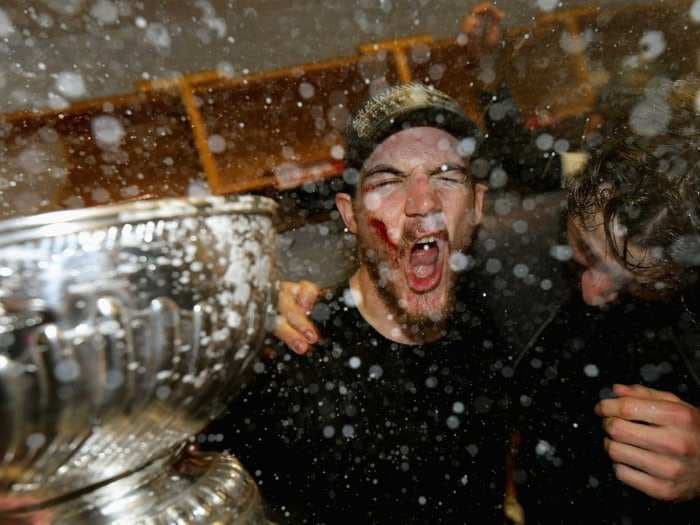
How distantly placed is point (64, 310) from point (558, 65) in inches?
115

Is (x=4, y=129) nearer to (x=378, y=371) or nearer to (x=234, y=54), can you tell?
(x=234, y=54)

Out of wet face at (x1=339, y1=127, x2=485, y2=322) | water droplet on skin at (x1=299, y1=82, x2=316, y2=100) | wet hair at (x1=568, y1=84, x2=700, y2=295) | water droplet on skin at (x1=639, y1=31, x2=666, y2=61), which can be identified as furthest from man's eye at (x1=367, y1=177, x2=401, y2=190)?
water droplet on skin at (x1=639, y1=31, x2=666, y2=61)

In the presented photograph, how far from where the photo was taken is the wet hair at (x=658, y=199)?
90 centimetres

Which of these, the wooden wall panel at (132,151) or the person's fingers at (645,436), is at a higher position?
the wooden wall panel at (132,151)

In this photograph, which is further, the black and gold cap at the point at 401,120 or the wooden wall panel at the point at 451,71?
the wooden wall panel at the point at 451,71

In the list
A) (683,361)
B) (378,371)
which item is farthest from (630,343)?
(378,371)

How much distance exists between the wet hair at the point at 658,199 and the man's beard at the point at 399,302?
11.7 inches

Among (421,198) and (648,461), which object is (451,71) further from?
(648,461)

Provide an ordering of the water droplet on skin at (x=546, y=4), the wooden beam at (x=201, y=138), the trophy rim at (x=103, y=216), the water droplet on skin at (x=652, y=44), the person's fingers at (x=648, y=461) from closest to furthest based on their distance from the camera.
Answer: the trophy rim at (x=103, y=216) < the person's fingers at (x=648, y=461) < the wooden beam at (x=201, y=138) < the water droplet on skin at (x=546, y=4) < the water droplet on skin at (x=652, y=44)

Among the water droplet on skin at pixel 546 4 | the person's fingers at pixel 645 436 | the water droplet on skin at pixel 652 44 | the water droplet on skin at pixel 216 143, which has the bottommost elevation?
the person's fingers at pixel 645 436

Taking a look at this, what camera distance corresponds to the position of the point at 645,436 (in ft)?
2.40

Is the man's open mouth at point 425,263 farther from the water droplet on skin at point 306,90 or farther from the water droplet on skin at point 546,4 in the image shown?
the water droplet on skin at point 546,4

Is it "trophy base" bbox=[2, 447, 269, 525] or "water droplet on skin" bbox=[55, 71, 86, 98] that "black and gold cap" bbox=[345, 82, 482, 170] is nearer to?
"trophy base" bbox=[2, 447, 269, 525]

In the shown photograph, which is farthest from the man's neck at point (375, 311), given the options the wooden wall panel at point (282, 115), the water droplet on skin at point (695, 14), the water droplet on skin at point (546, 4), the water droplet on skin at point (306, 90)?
the water droplet on skin at point (695, 14)
